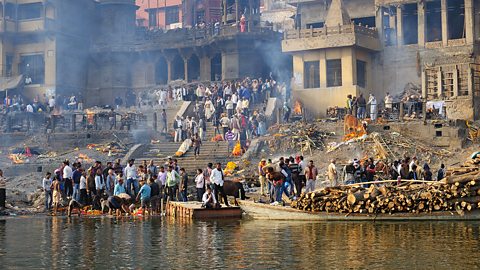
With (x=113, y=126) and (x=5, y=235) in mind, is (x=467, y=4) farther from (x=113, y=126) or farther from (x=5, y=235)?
(x=5, y=235)

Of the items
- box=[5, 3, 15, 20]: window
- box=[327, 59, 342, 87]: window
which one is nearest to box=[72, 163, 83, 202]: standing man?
box=[327, 59, 342, 87]: window

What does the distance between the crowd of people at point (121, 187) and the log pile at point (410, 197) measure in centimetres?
479

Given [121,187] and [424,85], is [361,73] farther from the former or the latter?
[121,187]

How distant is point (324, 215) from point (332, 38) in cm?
2326

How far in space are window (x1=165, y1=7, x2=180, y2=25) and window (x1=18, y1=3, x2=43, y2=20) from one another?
68.0 feet

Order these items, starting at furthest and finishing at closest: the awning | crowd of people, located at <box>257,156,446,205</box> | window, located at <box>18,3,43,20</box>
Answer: window, located at <box>18,3,43,20</box> < the awning < crowd of people, located at <box>257,156,446,205</box>

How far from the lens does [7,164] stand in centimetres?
4031

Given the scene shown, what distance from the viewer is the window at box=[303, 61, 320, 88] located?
4528cm

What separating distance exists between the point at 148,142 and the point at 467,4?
16.3m

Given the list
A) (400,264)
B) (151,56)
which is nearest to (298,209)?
(400,264)

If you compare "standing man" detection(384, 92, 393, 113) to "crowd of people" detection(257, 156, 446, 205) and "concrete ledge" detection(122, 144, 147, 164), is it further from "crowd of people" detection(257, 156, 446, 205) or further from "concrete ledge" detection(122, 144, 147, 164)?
"concrete ledge" detection(122, 144, 147, 164)

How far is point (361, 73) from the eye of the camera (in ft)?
149

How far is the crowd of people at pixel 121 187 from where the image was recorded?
88.5 ft

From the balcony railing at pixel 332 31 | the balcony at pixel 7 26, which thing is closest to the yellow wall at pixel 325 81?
the balcony railing at pixel 332 31
